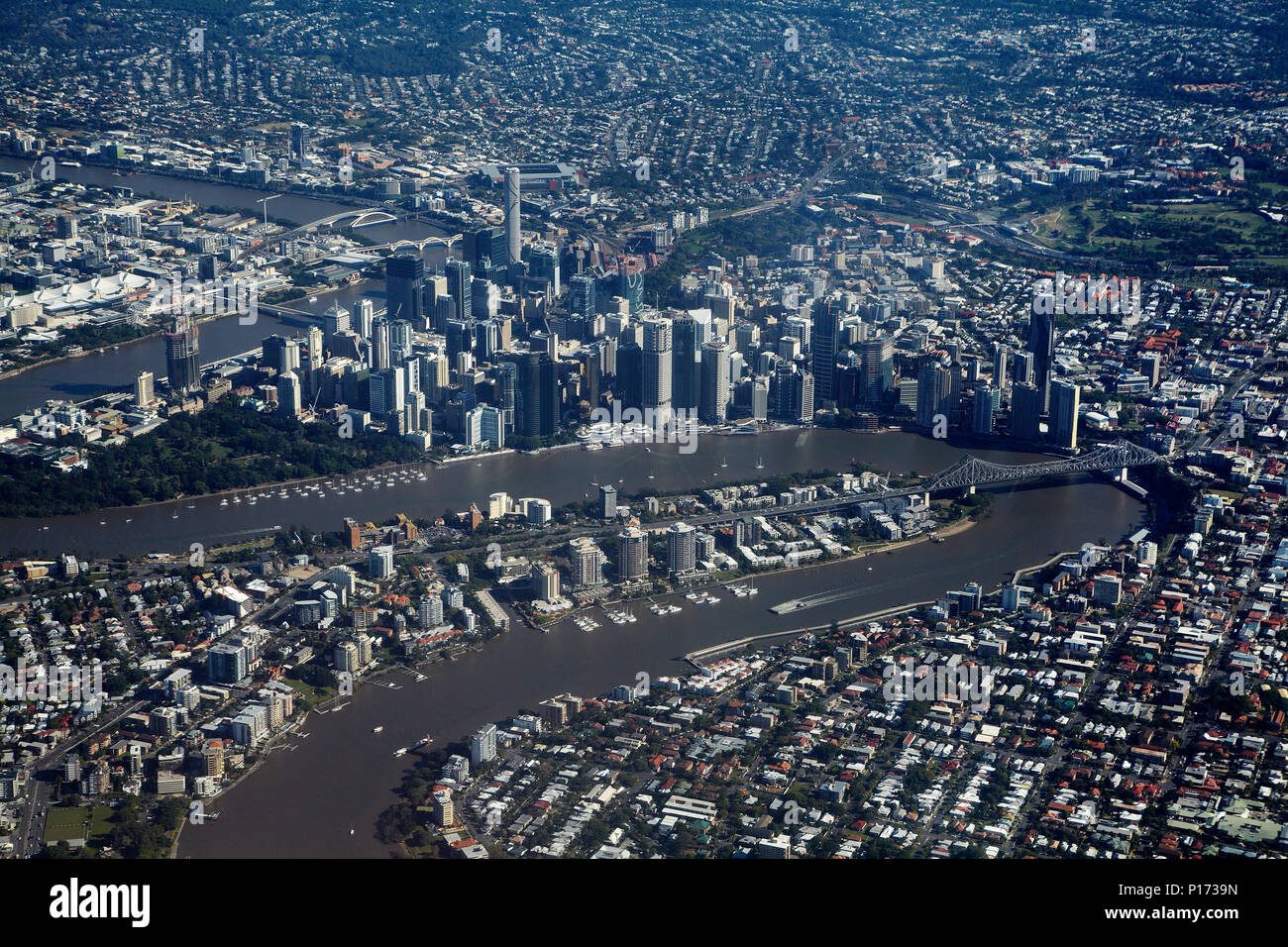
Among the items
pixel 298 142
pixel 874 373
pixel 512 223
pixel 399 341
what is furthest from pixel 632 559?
pixel 298 142

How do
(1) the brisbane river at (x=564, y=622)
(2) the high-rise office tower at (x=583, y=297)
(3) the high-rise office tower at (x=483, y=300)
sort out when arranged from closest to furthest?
(1) the brisbane river at (x=564, y=622) → (2) the high-rise office tower at (x=583, y=297) → (3) the high-rise office tower at (x=483, y=300)

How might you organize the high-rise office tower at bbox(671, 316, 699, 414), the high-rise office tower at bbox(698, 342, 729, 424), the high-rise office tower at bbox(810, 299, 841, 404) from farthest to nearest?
the high-rise office tower at bbox(810, 299, 841, 404)
the high-rise office tower at bbox(671, 316, 699, 414)
the high-rise office tower at bbox(698, 342, 729, 424)

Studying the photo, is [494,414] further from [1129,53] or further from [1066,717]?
[1129,53]

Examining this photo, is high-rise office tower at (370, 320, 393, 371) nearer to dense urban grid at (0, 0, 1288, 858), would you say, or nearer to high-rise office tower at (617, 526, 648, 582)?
dense urban grid at (0, 0, 1288, 858)

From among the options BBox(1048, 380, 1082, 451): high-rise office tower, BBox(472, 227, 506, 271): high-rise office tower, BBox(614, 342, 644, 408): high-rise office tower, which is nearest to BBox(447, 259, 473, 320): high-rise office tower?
BBox(472, 227, 506, 271): high-rise office tower

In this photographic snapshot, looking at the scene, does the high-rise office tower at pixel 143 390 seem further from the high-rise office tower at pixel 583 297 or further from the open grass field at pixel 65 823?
the open grass field at pixel 65 823

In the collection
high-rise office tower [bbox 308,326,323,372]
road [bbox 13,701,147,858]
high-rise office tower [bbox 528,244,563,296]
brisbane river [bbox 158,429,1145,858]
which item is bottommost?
road [bbox 13,701,147,858]

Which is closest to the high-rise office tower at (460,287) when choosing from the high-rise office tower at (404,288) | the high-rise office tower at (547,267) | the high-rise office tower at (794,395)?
the high-rise office tower at (404,288)
